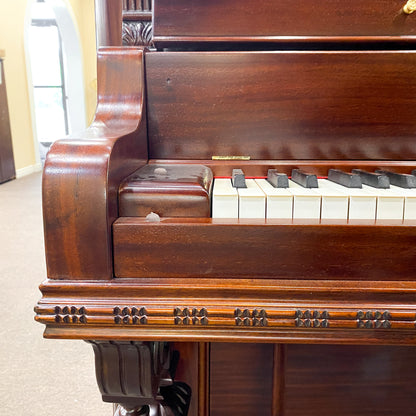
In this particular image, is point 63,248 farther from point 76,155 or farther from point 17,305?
point 17,305

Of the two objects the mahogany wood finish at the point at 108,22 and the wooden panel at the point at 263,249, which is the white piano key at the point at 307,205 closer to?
the wooden panel at the point at 263,249

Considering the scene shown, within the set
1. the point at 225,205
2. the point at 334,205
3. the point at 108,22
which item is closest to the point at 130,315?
the point at 225,205

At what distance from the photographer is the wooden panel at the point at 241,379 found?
0.92 metres

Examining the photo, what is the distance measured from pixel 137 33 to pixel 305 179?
0.45m

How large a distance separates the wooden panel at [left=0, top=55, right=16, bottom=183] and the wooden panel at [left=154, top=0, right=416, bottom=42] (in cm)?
498

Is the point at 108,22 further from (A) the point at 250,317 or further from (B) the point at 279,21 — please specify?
(A) the point at 250,317

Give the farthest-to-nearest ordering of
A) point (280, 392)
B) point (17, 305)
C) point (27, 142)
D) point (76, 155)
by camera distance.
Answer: point (27, 142)
point (17, 305)
point (280, 392)
point (76, 155)

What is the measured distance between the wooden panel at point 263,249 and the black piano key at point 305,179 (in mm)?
90

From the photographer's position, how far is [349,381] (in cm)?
94

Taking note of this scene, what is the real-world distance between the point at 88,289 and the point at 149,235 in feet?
0.34

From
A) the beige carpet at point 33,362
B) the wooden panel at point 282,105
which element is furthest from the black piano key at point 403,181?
the beige carpet at point 33,362

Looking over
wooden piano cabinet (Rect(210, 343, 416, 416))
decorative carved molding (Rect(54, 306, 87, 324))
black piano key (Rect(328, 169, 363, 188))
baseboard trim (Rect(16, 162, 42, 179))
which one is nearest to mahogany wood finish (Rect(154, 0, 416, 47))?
black piano key (Rect(328, 169, 363, 188))

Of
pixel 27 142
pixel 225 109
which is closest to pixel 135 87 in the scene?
pixel 225 109

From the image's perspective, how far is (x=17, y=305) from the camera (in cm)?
215
